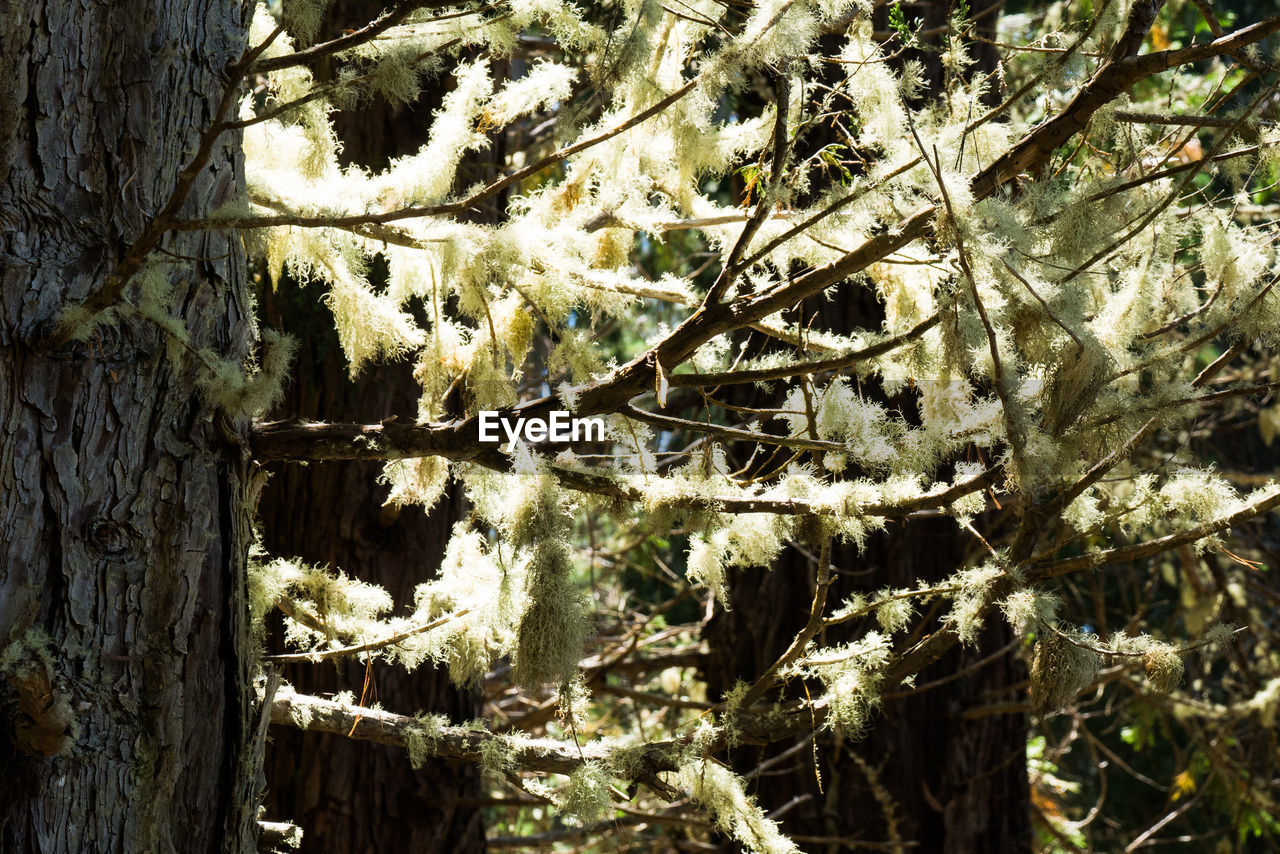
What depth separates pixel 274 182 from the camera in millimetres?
2584

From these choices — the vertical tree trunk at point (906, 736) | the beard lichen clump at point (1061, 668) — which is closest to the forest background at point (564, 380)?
the beard lichen clump at point (1061, 668)

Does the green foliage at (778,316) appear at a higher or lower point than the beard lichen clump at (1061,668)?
higher

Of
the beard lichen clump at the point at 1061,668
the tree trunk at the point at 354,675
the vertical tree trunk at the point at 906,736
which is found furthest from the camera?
the vertical tree trunk at the point at 906,736

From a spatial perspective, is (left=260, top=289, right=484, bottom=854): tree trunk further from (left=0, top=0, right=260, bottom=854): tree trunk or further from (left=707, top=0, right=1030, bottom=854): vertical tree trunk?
(left=0, top=0, right=260, bottom=854): tree trunk

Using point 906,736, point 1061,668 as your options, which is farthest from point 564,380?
point 906,736

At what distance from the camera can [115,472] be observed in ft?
6.40

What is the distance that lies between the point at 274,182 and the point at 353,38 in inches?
36.6

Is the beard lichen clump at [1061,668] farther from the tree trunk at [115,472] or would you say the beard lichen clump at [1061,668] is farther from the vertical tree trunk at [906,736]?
the vertical tree trunk at [906,736]

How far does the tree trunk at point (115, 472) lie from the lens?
1.84 meters

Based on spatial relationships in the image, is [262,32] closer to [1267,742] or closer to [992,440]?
A: [992,440]

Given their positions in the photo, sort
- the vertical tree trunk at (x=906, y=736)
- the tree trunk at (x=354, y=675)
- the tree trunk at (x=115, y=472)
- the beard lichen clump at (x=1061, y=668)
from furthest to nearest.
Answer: the vertical tree trunk at (x=906, y=736), the tree trunk at (x=354, y=675), the beard lichen clump at (x=1061, y=668), the tree trunk at (x=115, y=472)

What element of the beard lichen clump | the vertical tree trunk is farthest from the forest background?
the vertical tree trunk

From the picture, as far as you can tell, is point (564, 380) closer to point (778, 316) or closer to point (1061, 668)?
point (778, 316)

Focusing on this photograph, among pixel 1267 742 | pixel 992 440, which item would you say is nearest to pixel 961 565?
pixel 992 440
